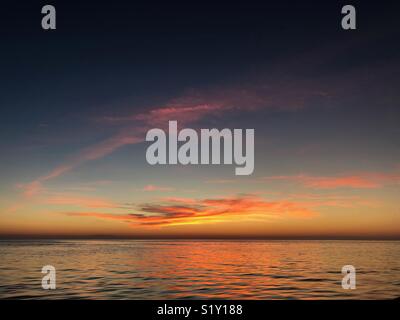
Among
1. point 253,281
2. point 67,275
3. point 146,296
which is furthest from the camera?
point 67,275

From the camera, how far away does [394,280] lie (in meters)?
32.5

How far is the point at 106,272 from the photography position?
38562mm
